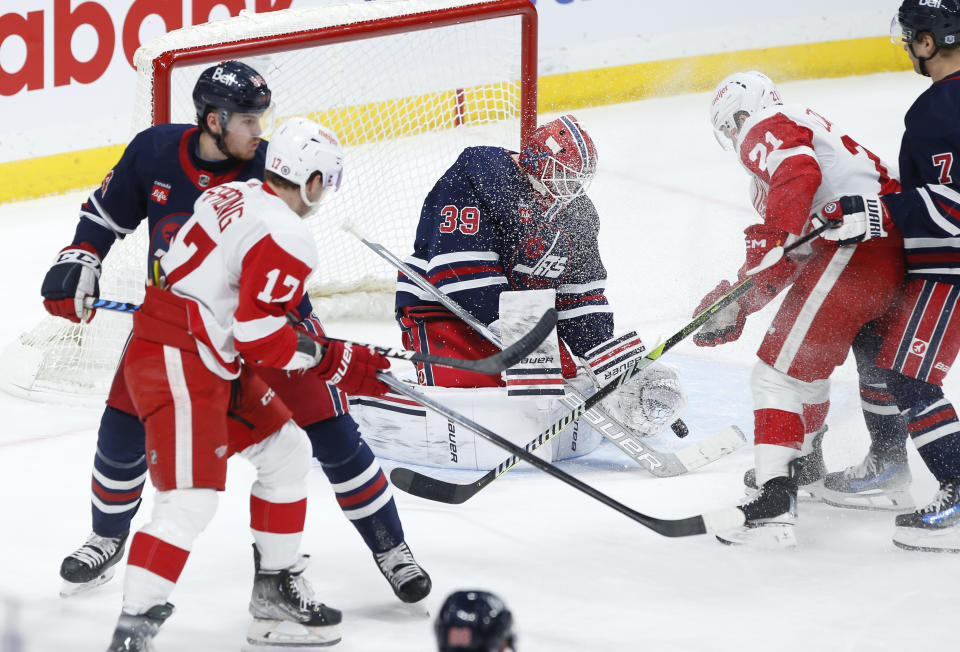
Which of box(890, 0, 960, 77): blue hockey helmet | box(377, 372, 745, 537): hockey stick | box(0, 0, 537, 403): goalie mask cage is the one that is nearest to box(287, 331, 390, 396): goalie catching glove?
box(377, 372, 745, 537): hockey stick

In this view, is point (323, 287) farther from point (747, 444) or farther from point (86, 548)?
point (86, 548)

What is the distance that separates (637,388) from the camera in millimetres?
3373

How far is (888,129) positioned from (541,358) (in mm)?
4118

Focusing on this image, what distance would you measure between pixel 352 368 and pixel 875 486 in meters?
1.44

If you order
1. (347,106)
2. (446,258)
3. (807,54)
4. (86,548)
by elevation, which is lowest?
(86,548)

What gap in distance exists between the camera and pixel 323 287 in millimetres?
4465

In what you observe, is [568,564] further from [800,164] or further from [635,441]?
[800,164]

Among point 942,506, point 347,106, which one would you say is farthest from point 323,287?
point 942,506

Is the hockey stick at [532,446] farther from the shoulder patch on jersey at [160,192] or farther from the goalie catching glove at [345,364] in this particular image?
the shoulder patch on jersey at [160,192]

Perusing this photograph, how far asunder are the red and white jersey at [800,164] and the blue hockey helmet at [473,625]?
1.67 m

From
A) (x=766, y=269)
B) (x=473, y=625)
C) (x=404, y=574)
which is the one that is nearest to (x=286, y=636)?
(x=404, y=574)

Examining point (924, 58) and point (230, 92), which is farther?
point (924, 58)

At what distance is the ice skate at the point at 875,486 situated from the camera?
9.98 feet

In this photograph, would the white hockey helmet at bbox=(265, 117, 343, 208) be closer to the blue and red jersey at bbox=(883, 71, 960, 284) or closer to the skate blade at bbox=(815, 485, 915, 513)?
the blue and red jersey at bbox=(883, 71, 960, 284)
